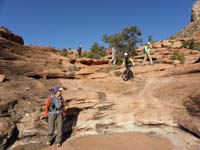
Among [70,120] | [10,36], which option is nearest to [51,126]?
[70,120]

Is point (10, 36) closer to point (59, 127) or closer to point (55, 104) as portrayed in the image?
point (55, 104)

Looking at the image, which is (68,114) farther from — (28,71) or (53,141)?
(28,71)

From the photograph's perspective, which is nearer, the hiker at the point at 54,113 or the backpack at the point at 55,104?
the hiker at the point at 54,113

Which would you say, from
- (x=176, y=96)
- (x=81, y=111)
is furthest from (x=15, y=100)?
(x=176, y=96)

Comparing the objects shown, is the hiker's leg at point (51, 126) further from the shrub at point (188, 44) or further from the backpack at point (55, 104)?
the shrub at point (188, 44)

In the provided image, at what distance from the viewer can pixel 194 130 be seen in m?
8.09

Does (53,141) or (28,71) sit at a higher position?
(28,71)

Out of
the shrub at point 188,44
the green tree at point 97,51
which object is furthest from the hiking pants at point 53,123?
the shrub at point 188,44

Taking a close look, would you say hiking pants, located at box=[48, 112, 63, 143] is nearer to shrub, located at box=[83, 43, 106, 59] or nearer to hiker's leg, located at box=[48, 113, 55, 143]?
hiker's leg, located at box=[48, 113, 55, 143]

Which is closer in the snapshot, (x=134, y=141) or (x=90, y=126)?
(x=134, y=141)

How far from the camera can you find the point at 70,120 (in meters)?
9.11

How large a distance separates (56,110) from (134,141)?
9.24ft

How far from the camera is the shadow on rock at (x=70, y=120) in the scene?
868cm

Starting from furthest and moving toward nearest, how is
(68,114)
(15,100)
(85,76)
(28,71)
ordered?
1. (85,76)
2. (28,71)
3. (68,114)
4. (15,100)
